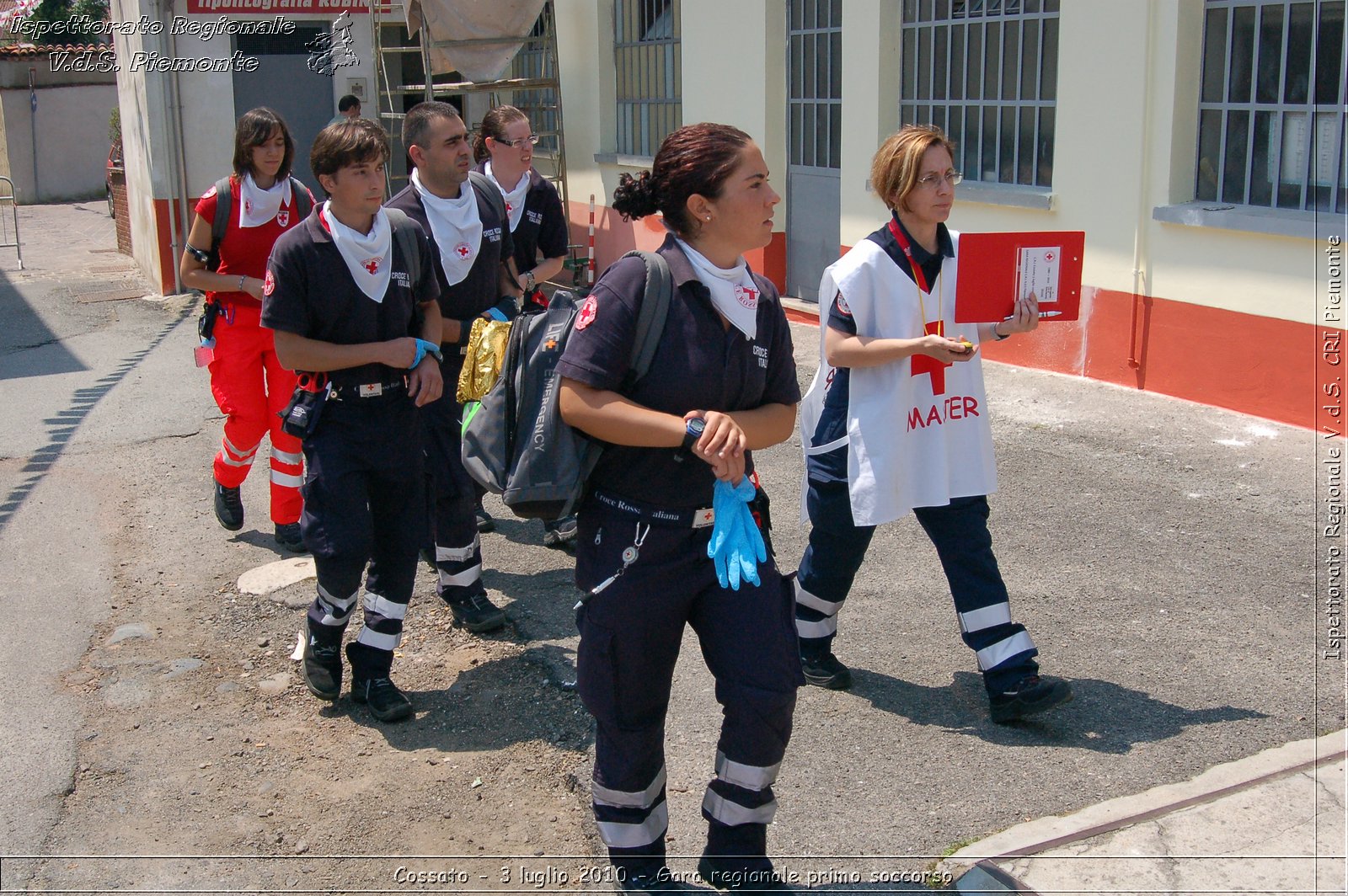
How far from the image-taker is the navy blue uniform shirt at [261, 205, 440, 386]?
14.4 ft

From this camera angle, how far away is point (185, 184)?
14.1 m

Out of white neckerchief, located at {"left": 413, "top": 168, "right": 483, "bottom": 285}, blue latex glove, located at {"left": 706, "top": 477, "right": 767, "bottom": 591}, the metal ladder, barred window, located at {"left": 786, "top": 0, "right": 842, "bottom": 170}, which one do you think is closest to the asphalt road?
blue latex glove, located at {"left": 706, "top": 477, "right": 767, "bottom": 591}

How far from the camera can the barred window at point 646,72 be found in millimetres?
13328

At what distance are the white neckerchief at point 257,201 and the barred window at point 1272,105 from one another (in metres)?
5.41

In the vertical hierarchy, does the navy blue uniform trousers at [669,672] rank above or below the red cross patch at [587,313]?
below

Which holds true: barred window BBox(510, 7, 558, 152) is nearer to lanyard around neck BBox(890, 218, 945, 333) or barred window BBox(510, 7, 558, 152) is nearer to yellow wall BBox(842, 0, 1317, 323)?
yellow wall BBox(842, 0, 1317, 323)

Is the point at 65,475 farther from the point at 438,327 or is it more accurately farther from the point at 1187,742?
the point at 1187,742

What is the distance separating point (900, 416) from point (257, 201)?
138 inches

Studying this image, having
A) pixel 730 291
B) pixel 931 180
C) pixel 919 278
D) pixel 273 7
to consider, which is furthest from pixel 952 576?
pixel 273 7

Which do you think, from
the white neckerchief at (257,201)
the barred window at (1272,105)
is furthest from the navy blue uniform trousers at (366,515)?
the barred window at (1272,105)

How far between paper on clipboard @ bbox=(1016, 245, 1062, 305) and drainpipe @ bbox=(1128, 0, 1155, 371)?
14.1ft

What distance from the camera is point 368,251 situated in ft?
14.8

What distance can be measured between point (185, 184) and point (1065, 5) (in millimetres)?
9727

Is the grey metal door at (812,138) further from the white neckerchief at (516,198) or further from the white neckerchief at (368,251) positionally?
the white neckerchief at (368,251)
